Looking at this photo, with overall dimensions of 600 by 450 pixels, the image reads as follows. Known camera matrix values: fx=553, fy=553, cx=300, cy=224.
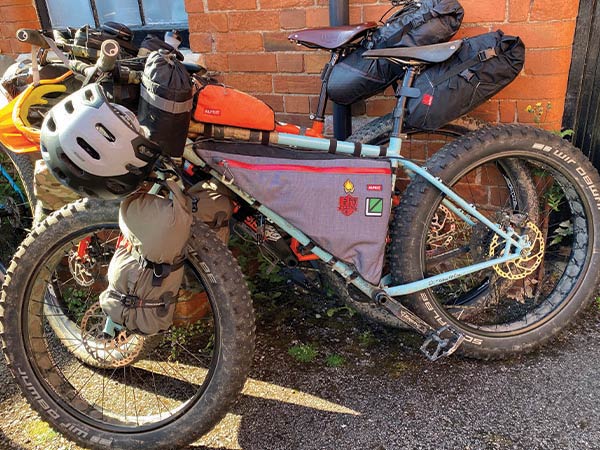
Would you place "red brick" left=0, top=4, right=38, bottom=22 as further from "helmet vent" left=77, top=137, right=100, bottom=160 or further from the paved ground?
"helmet vent" left=77, top=137, right=100, bottom=160

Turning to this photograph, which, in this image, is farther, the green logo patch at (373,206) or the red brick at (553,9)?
the red brick at (553,9)

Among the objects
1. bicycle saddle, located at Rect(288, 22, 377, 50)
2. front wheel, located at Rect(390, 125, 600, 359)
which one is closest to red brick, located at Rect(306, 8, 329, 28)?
bicycle saddle, located at Rect(288, 22, 377, 50)

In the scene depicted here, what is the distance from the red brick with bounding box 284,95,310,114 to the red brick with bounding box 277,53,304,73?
0.47 feet

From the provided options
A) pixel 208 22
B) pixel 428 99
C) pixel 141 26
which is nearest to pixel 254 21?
pixel 208 22

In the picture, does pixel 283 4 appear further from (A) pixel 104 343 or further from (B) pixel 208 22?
(A) pixel 104 343

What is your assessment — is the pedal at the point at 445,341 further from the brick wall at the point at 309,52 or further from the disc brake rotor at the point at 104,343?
the disc brake rotor at the point at 104,343

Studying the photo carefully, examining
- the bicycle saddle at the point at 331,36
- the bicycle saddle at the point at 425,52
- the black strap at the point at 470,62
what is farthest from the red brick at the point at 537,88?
the bicycle saddle at the point at 331,36

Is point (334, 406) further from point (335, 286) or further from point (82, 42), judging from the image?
point (82, 42)

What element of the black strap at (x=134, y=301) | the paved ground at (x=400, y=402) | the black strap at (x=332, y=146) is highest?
the black strap at (x=332, y=146)

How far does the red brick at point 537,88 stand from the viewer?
2.53 m

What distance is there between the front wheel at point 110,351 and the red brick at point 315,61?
128cm

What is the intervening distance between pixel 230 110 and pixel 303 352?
4.15 ft

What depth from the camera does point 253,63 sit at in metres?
3.04

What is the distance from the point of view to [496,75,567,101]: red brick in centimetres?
253
